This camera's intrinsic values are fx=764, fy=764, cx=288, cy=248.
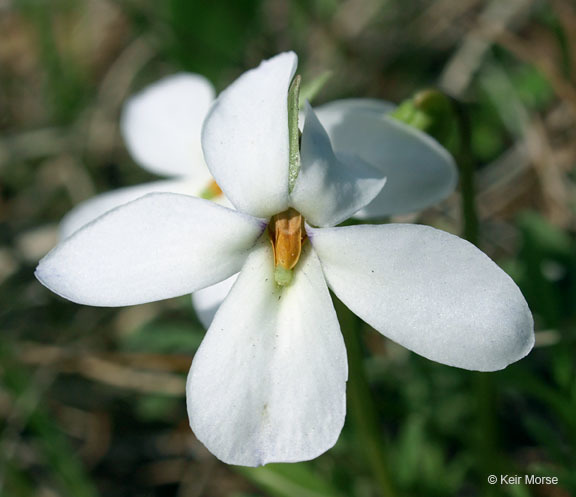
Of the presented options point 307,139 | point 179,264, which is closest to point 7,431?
point 179,264

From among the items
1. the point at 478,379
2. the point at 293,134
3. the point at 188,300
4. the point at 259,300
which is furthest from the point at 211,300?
the point at 188,300

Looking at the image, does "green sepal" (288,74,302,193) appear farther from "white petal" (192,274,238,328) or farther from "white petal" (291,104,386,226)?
"white petal" (192,274,238,328)

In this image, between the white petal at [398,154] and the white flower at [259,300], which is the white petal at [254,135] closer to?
the white flower at [259,300]

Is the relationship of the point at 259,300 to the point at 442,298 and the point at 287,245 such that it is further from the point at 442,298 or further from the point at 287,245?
the point at 442,298

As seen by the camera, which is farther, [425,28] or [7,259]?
[425,28]

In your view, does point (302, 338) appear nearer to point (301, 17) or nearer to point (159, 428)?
point (159, 428)

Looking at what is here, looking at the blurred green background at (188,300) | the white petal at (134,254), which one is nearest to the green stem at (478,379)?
the blurred green background at (188,300)
